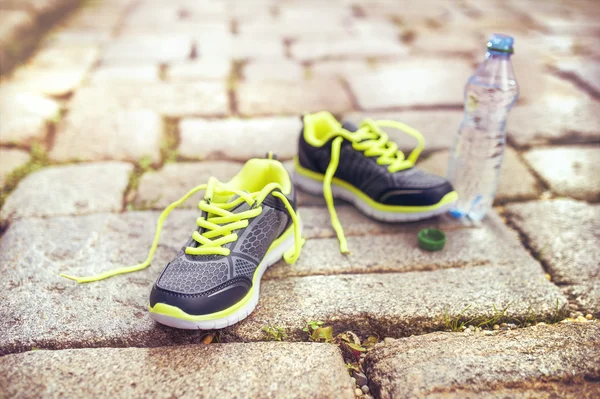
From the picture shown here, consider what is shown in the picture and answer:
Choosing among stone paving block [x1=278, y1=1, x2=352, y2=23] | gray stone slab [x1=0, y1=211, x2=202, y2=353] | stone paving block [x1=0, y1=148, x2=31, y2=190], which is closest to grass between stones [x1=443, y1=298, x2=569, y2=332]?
gray stone slab [x1=0, y1=211, x2=202, y2=353]

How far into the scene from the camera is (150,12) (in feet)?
14.0

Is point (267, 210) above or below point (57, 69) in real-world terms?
above

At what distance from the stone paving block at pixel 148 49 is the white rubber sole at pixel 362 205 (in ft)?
5.55

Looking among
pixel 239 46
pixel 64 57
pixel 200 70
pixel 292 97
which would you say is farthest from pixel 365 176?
pixel 64 57

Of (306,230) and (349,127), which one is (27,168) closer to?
(306,230)

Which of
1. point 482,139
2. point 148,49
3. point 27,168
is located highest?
point 482,139

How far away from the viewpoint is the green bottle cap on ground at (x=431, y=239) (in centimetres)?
168

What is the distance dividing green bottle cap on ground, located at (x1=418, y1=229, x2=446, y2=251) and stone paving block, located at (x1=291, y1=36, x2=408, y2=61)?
6.36ft

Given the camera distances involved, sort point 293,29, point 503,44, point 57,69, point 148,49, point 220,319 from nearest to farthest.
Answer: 1. point 220,319
2. point 503,44
3. point 57,69
4. point 148,49
5. point 293,29

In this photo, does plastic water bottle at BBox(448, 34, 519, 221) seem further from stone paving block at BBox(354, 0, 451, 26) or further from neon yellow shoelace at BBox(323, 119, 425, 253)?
stone paving block at BBox(354, 0, 451, 26)

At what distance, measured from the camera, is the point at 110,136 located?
7.92 ft

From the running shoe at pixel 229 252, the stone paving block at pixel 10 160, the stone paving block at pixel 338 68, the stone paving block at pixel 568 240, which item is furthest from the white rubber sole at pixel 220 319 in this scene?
the stone paving block at pixel 338 68

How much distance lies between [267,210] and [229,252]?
195mm

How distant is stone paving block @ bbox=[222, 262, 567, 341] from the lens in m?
1.43
